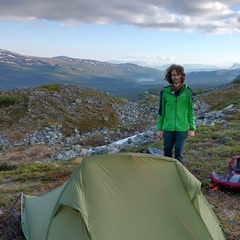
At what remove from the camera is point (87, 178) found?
589cm

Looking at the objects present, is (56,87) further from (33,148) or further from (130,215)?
(130,215)

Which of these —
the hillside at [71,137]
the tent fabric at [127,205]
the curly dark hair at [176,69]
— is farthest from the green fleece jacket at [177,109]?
the hillside at [71,137]

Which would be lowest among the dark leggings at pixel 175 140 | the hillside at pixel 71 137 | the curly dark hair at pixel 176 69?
the hillside at pixel 71 137

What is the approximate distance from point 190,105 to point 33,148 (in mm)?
17910

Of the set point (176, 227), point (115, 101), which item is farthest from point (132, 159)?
point (115, 101)

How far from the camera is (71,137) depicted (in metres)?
27.6

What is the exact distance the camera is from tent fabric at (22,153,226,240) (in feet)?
18.4

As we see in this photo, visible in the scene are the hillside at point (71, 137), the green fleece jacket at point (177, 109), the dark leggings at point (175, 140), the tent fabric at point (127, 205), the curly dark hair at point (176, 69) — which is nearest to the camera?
the tent fabric at point (127, 205)

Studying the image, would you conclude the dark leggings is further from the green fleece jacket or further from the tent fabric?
the tent fabric

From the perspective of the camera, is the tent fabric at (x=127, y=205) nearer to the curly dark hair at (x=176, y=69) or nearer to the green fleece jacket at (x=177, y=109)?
the green fleece jacket at (x=177, y=109)

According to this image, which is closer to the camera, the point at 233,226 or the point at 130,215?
the point at 130,215

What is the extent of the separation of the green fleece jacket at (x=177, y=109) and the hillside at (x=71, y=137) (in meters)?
2.22

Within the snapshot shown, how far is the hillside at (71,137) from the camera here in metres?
8.80

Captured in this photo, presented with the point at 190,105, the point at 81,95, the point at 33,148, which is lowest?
the point at 33,148
